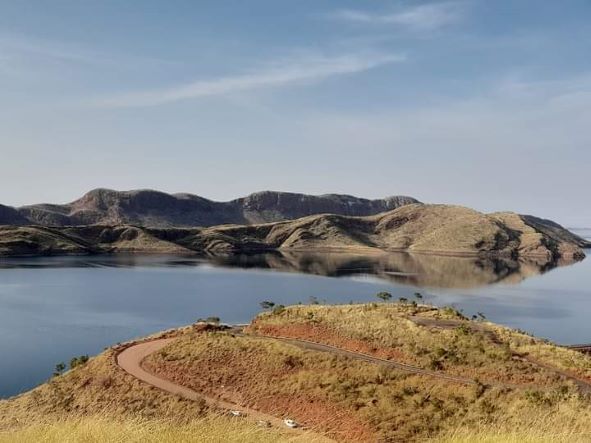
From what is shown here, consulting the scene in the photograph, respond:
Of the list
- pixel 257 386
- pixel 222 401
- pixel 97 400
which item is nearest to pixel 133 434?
pixel 222 401

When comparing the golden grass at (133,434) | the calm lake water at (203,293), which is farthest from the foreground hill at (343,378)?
the calm lake water at (203,293)

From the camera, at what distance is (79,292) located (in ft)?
370

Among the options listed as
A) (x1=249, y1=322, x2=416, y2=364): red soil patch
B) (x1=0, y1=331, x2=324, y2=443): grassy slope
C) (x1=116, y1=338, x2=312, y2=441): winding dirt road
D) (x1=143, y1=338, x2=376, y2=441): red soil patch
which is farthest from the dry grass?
(x1=0, y1=331, x2=324, y2=443): grassy slope

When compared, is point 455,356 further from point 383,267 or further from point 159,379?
point 383,267

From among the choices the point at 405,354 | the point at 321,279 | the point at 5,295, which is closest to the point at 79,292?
the point at 5,295

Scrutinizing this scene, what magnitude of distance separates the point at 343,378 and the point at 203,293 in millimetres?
83253

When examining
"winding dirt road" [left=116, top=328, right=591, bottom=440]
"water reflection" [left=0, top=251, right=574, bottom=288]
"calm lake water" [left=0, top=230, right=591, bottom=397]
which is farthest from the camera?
"water reflection" [left=0, top=251, right=574, bottom=288]

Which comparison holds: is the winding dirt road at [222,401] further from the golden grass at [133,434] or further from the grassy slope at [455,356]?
the golden grass at [133,434]

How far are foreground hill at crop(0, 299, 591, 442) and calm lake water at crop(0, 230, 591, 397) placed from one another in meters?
16.4

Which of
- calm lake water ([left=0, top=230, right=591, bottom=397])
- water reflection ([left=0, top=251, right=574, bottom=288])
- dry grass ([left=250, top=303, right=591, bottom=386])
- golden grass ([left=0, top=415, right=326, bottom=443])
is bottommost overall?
calm lake water ([left=0, top=230, right=591, bottom=397])

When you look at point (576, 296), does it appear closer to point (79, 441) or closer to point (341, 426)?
point (341, 426)

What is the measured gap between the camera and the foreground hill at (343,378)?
27.2m

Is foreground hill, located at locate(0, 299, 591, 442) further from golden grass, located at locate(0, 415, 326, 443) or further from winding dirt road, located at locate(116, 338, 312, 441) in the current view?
golden grass, located at locate(0, 415, 326, 443)

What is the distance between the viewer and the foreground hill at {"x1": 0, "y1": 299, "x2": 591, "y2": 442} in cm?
2723
